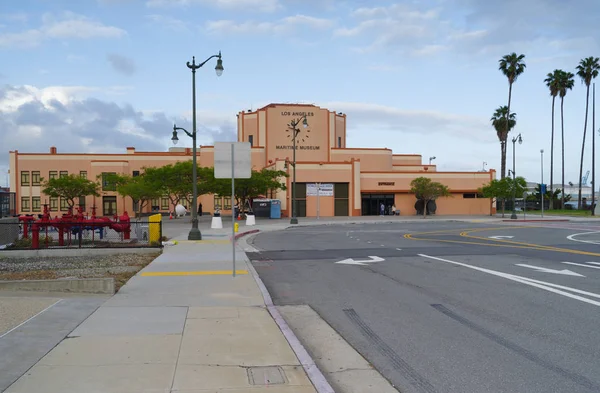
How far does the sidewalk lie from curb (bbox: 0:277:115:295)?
416mm

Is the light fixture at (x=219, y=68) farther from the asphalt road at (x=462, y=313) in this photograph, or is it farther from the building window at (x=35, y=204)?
the building window at (x=35, y=204)

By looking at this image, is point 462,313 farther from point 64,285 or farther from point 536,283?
point 64,285

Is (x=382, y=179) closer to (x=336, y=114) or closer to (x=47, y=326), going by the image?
(x=336, y=114)

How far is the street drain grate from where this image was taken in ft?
17.9

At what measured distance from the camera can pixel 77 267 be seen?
47.4 ft

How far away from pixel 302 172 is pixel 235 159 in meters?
48.2

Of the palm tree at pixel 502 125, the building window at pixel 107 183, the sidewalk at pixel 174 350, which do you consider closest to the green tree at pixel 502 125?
the palm tree at pixel 502 125

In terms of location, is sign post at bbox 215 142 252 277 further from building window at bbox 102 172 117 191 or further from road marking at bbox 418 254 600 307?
building window at bbox 102 172 117 191

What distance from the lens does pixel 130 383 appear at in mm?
5285

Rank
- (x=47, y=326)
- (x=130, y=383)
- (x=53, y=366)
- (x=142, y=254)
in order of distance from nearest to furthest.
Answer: (x=130, y=383), (x=53, y=366), (x=47, y=326), (x=142, y=254)

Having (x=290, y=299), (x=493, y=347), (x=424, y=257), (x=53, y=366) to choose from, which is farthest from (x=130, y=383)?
(x=424, y=257)

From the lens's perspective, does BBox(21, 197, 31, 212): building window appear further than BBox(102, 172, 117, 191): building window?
Yes

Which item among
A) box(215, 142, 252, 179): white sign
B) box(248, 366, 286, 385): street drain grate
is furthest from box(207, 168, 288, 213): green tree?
box(248, 366, 286, 385): street drain grate

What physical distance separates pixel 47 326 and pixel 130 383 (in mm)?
2783
